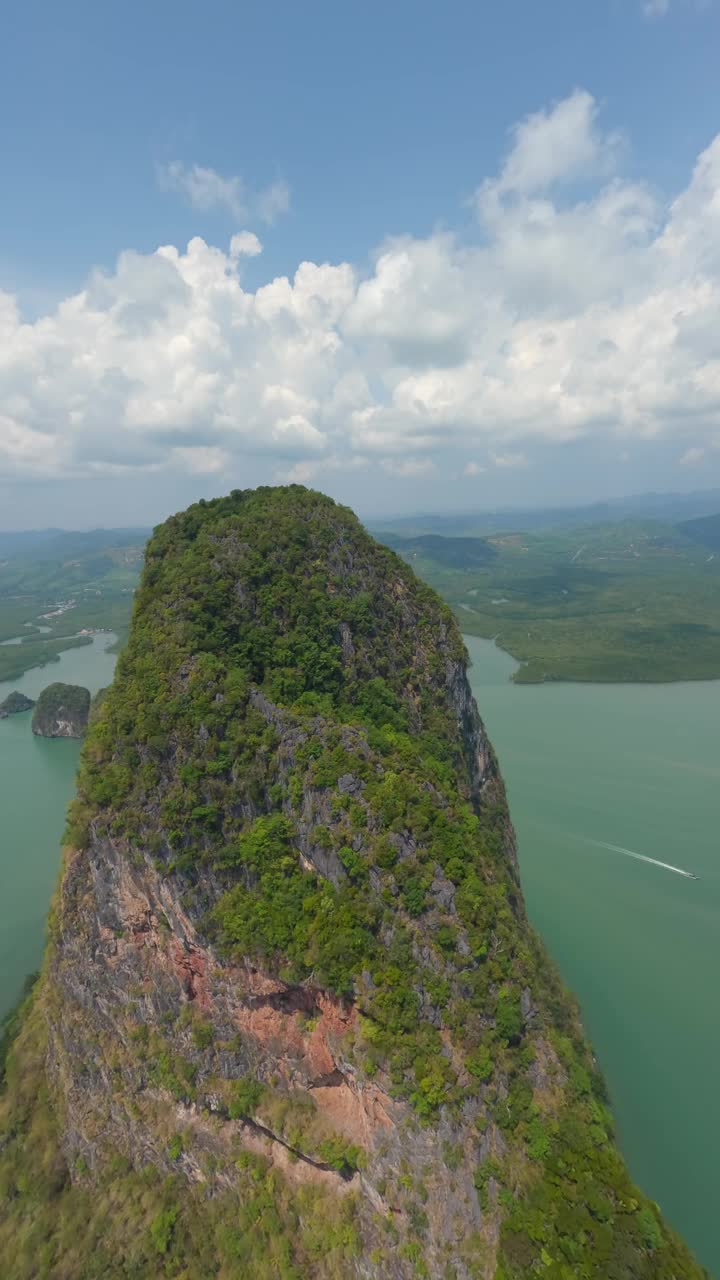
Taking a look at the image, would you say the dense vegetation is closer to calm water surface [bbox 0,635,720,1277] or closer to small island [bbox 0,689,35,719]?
calm water surface [bbox 0,635,720,1277]

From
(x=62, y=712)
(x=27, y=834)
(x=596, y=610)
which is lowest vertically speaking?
(x=27, y=834)

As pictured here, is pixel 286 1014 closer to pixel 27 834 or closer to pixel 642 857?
pixel 642 857

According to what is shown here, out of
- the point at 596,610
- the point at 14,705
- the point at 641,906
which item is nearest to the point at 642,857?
the point at 641,906

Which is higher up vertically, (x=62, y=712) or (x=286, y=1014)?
(x=286, y=1014)

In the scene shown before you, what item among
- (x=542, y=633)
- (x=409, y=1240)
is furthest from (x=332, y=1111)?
(x=542, y=633)

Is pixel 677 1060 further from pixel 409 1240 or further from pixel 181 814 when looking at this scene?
pixel 181 814

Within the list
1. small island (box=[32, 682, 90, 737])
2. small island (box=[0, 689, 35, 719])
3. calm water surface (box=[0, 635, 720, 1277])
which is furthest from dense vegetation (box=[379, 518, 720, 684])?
small island (box=[0, 689, 35, 719])

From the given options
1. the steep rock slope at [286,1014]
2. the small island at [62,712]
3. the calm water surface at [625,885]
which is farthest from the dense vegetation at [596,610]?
the steep rock slope at [286,1014]

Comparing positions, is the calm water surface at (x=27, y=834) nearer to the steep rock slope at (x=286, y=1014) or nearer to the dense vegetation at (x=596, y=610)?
the steep rock slope at (x=286, y=1014)
